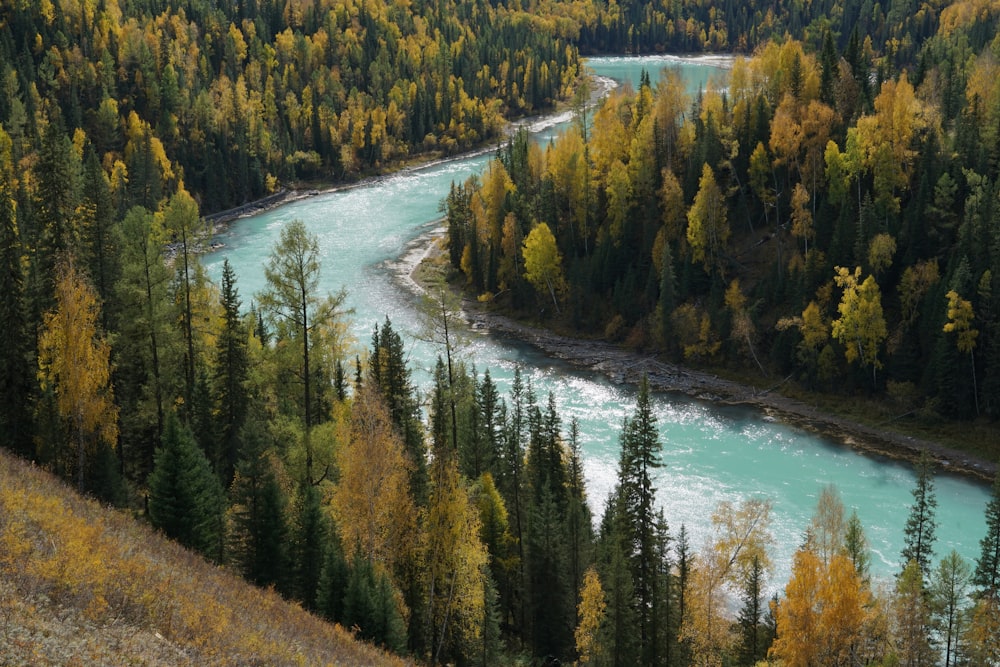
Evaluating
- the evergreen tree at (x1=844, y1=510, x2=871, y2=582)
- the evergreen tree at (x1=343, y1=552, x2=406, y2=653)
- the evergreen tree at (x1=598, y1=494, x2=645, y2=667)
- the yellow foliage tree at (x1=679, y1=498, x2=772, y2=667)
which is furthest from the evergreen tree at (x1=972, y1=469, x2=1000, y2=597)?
the evergreen tree at (x1=343, y1=552, x2=406, y2=653)

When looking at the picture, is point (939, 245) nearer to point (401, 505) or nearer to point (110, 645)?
point (401, 505)

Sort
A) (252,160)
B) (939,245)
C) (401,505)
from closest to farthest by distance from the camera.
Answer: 1. (401,505)
2. (939,245)
3. (252,160)

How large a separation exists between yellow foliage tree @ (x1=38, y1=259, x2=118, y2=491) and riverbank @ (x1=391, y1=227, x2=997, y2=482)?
45090 millimetres

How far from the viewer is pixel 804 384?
7775cm

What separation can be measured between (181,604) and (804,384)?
63.5 meters

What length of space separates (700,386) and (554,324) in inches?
771

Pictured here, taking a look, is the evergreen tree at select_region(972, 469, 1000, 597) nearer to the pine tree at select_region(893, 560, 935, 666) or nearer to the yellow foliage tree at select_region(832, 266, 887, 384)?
the pine tree at select_region(893, 560, 935, 666)

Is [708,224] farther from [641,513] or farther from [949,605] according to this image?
[949,605]

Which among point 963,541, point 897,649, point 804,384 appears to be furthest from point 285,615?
point 804,384

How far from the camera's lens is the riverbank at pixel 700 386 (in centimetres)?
6812

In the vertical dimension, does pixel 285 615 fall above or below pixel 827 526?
above

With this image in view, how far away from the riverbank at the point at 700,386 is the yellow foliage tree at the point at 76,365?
4509 cm

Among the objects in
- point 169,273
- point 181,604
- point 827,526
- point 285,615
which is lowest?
point 827,526

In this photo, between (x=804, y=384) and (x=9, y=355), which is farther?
(x=804, y=384)
